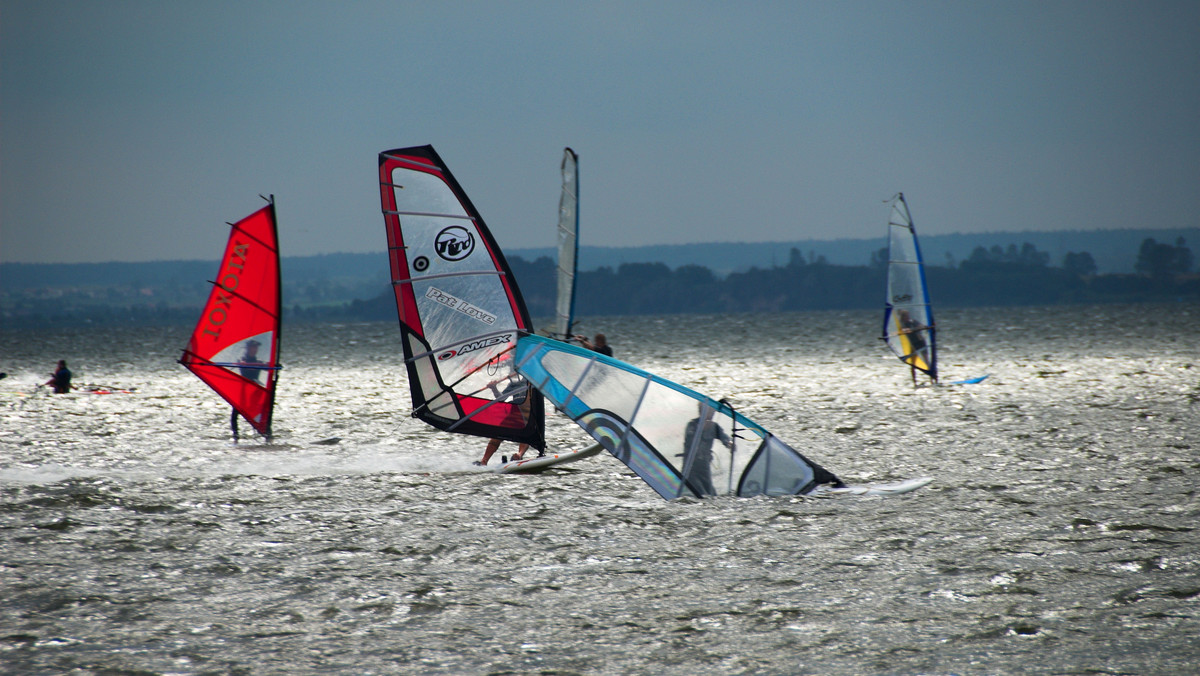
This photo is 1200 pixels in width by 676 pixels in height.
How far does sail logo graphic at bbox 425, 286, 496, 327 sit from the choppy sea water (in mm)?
1585

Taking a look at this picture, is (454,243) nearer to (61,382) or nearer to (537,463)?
(537,463)

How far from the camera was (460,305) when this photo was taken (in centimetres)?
841

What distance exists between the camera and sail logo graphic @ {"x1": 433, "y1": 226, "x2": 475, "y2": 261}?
8.34 meters

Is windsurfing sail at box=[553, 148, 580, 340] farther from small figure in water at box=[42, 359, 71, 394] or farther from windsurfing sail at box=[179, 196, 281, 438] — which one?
small figure in water at box=[42, 359, 71, 394]

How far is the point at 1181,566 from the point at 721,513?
3133 mm

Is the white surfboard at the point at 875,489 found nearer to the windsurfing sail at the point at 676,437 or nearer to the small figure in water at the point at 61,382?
the windsurfing sail at the point at 676,437

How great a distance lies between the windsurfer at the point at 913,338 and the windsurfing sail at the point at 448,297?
965 centimetres

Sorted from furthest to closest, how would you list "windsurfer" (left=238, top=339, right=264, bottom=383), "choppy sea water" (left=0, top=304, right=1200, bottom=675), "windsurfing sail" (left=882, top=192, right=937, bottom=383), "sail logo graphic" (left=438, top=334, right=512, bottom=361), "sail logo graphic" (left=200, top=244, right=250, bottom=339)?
1. "windsurfing sail" (left=882, top=192, right=937, bottom=383)
2. "windsurfer" (left=238, top=339, right=264, bottom=383)
3. "sail logo graphic" (left=200, top=244, right=250, bottom=339)
4. "sail logo graphic" (left=438, top=334, right=512, bottom=361)
5. "choppy sea water" (left=0, top=304, right=1200, bottom=675)

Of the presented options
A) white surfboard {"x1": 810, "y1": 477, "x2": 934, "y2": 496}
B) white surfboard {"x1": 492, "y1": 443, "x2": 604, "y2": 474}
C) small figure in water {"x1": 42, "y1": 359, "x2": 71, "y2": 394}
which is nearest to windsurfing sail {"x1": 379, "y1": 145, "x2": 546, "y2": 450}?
white surfboard {"x1": 492, "y1": 443, "x2": 604, "y2": 474}

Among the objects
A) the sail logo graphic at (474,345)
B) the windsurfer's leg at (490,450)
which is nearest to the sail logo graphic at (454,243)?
the sail logo graphic at (474,345)

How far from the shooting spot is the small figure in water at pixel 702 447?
7.57 metres

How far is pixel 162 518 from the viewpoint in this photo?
23.8 feet

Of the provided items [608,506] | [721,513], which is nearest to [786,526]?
[721,513]

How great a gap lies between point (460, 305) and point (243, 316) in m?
3.40
